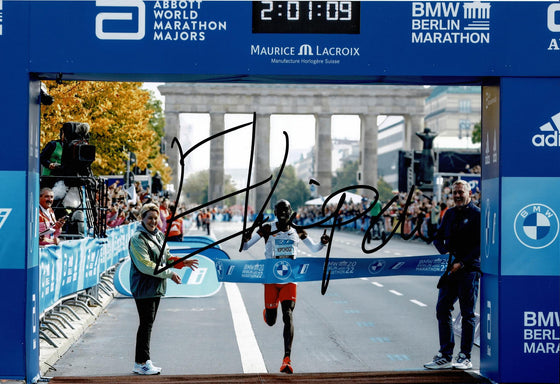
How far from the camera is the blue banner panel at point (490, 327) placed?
30.5 ft

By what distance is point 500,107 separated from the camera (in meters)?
9.23

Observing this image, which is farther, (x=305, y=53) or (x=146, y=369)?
(x=146, y=369)

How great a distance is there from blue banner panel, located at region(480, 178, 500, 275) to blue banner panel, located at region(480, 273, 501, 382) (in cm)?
13

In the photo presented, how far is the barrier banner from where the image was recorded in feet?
33.0

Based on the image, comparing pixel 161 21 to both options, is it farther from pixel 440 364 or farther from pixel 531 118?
pixel 440 364

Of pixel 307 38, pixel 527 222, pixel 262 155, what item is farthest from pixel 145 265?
pixel 262 155

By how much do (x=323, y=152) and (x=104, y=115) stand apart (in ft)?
245

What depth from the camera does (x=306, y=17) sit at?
9289 mm

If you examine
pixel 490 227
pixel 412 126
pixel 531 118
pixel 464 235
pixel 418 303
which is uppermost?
pixel 412 126

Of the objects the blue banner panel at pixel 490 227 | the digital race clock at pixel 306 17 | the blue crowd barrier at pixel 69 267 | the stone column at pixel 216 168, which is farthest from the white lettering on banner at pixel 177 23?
the stone column at pixel 216 168

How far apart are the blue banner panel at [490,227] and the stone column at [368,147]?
9249cm

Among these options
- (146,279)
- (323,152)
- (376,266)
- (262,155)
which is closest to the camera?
(146,279)

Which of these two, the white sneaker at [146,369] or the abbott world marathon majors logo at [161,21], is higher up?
the abbott world marathon majors logo at [161,21]

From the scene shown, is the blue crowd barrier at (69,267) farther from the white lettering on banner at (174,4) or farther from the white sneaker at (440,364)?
the white sneaker at (440,364)
